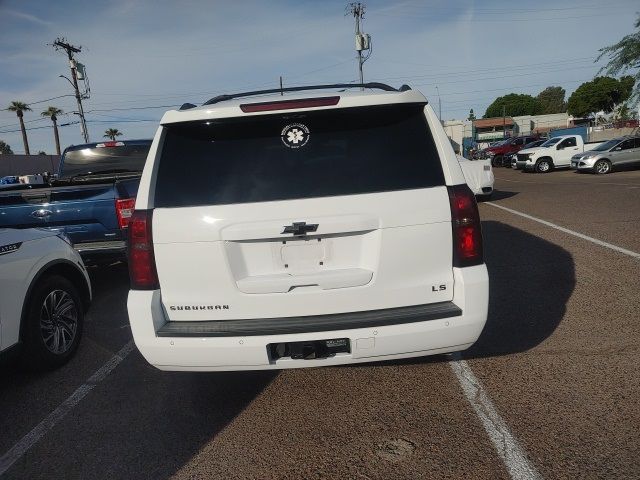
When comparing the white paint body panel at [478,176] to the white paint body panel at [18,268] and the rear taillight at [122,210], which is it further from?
the white paint body panel at [18,268]

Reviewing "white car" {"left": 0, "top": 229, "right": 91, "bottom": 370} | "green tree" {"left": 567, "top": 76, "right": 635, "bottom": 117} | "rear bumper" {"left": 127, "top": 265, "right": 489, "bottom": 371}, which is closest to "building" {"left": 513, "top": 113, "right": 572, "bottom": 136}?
"green tree" {"left": 567, "top": 76, "right": 635, "bottom": 117}

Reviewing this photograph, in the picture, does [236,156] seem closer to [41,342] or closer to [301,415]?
[301,415]

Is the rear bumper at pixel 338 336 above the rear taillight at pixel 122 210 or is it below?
below

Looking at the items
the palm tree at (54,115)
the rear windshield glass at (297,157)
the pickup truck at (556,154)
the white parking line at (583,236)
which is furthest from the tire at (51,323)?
the palm tree at (54,115)

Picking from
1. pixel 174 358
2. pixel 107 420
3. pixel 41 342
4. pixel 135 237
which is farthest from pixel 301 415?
pixel 41 342

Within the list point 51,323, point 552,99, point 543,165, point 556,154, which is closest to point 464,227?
point 51,323

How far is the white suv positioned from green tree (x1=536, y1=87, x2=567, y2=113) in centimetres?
15192

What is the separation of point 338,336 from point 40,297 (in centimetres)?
273

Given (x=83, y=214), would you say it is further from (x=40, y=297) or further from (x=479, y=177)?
(x=479, y=177)

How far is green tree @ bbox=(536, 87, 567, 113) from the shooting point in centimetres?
13825

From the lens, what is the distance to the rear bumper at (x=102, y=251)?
5.49 metres

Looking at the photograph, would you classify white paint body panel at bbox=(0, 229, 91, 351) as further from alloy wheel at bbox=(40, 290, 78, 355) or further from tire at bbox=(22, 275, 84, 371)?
alloy wheel at bbox=(40, 290, 78, 355)

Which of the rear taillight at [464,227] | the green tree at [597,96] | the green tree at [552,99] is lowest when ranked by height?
the rear taillight at [464,227]

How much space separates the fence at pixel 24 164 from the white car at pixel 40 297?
44986 mm
